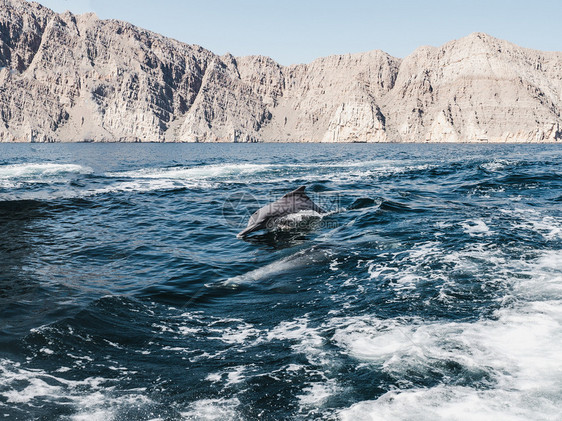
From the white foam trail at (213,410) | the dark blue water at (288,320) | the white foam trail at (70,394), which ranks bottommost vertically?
the white foam trail at (70,394)

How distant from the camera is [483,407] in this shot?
4.46 meters

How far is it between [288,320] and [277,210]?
26.2 feet

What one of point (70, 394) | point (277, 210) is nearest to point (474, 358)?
point (70, 394)

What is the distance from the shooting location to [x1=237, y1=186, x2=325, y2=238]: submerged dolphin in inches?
562

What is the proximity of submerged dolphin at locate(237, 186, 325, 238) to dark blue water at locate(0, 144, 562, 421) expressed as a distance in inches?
32.2

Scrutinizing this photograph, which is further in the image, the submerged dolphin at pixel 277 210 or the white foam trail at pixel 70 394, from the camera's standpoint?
the submerged dolphin at pixel 277 210

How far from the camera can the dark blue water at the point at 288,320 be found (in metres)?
4.71

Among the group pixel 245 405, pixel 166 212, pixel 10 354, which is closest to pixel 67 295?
pixel 10 354

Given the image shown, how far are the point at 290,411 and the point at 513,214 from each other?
13.9m

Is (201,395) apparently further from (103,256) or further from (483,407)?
(103,256)

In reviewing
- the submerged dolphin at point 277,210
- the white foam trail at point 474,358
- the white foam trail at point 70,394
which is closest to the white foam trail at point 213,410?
the white foam trail at point 70,394

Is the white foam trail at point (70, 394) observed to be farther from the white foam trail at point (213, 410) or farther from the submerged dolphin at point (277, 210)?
the submerged dolphin at point (277, 210)

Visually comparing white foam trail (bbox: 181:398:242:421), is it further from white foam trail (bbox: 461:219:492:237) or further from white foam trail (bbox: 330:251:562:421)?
white foam trail (bbox: 461:219:492:237)

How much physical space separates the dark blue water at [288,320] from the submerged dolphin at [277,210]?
82 centimetres
